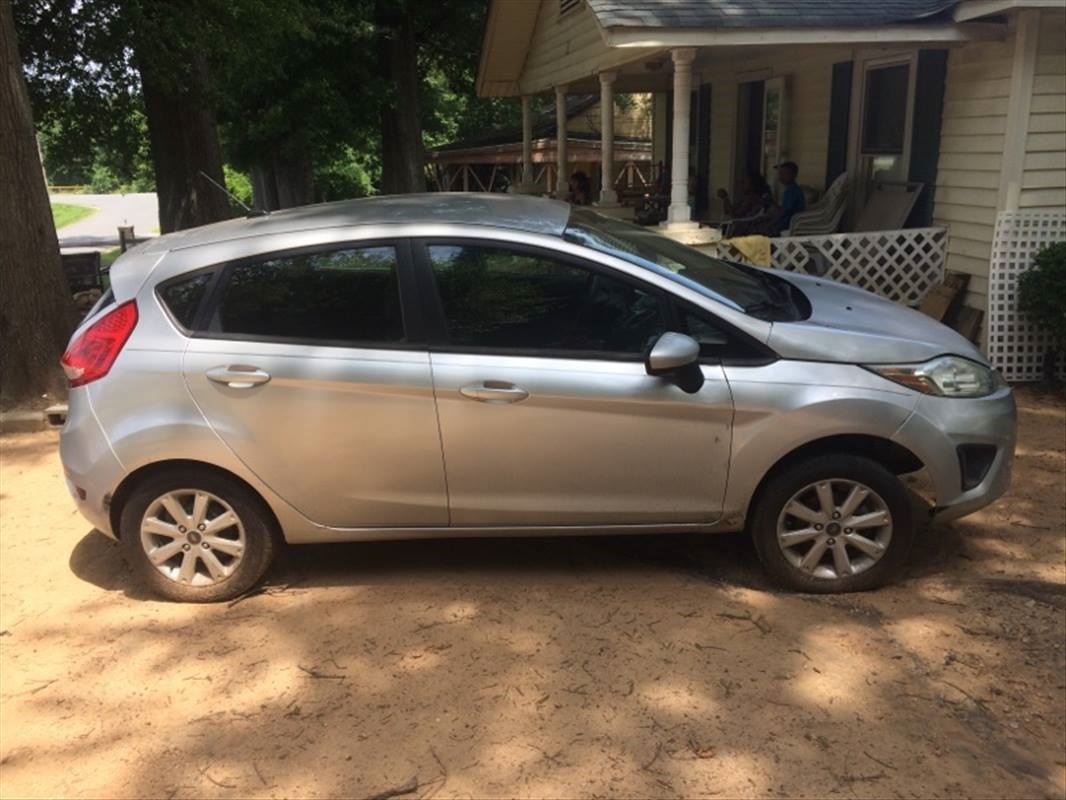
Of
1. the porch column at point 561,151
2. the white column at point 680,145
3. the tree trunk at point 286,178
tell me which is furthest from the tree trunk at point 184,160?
the tree trunk at point 286,178

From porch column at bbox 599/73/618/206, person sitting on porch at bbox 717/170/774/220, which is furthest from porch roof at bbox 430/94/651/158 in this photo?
person sitting on porch at bbox 717/170/774/220

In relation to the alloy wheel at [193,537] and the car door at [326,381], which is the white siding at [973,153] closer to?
the car door at [326,381]

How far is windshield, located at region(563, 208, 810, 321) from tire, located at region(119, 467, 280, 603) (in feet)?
6.14

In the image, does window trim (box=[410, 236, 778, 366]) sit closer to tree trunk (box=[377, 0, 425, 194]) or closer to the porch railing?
the porch railing

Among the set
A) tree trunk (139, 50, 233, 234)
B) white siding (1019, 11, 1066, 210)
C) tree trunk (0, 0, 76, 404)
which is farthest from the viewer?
tree trunk (139, 50, 233, 234)

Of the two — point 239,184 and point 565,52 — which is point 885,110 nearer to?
point 565,52

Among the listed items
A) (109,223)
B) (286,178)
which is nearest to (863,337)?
(286,178)

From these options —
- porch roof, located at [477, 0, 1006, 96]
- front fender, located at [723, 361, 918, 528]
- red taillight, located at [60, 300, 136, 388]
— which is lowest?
front fender, located at [723, 361, 918, 528]

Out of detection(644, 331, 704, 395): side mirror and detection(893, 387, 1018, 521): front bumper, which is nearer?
detection(644, 331, 704, 395): side mirror

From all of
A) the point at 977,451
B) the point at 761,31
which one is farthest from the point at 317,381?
the point at 761,31

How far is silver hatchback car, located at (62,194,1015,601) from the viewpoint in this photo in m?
3.80

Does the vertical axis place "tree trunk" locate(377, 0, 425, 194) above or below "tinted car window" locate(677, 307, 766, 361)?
above

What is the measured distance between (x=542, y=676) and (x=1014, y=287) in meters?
6.50

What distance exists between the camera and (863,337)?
12.9 ft
